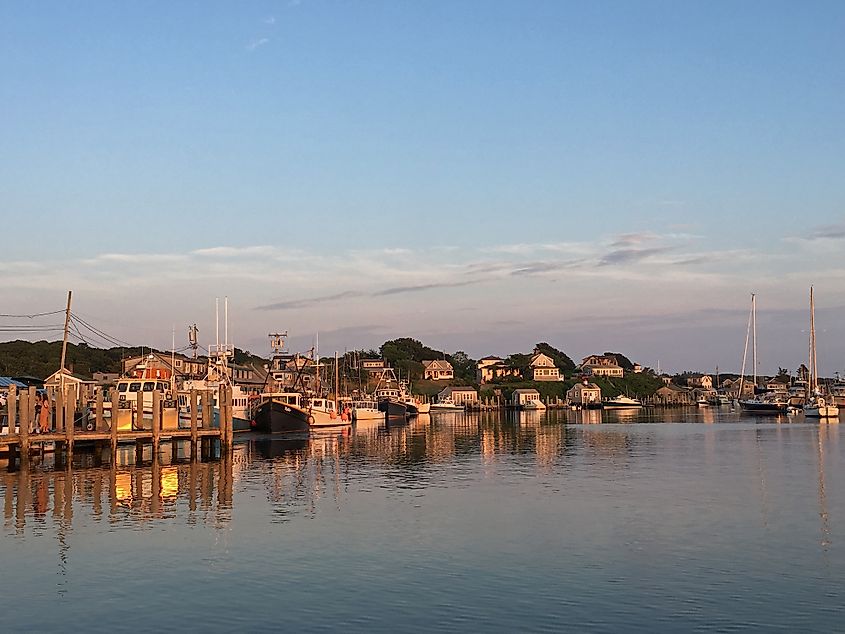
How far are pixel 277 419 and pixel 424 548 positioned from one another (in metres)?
70.6

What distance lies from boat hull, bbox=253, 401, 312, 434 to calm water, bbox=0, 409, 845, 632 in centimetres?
4371

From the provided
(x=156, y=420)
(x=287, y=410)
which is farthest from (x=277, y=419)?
(x=156, y=420)

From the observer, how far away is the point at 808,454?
64.0 m

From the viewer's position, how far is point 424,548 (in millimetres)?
28531

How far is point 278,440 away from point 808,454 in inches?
1721

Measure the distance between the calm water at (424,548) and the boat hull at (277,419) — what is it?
43715 millimetres

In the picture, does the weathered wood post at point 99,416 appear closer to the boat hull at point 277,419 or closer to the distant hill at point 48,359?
the boat hull at point 277,419

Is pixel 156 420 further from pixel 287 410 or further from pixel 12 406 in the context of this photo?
pixel 287 410

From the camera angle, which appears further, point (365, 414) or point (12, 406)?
point (365, 414)

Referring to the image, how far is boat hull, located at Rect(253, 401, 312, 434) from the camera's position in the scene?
9725 cm

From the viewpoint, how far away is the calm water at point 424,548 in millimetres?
21141

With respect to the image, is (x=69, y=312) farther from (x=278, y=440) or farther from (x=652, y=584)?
(x=652, y=584)

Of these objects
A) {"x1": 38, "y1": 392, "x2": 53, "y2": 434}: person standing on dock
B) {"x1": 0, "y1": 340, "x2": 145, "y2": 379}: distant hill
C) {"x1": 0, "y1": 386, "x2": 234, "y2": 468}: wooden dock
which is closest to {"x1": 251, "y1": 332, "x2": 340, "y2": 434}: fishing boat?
{"x1": 0, "y1": 386, "x2": 234, "y2": 468}: wooden dock

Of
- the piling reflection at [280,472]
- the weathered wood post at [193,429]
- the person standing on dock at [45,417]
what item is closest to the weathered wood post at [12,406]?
the piling reflection at [280,472]
